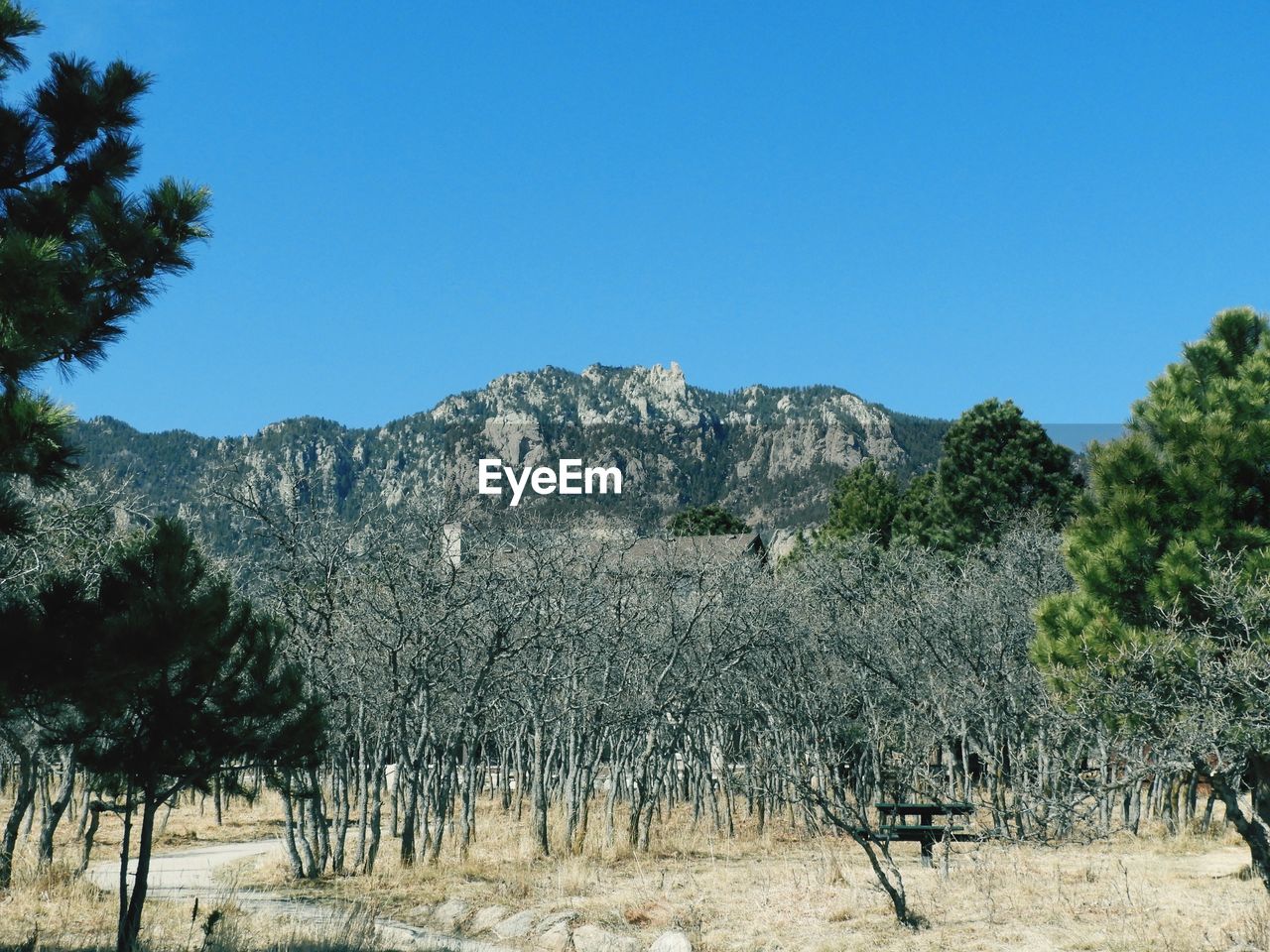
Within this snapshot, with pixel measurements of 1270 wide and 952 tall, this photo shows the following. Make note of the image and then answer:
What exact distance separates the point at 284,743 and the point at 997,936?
683 centimetres

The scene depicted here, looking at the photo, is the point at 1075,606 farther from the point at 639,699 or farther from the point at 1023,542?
the point at 1023,542

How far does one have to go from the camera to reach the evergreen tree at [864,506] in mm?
47716

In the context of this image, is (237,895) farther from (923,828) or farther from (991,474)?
(991,474)

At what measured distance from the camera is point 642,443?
525 feet

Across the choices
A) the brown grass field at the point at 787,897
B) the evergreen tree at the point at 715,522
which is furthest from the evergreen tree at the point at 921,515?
the brown grass field at the point at 787,897

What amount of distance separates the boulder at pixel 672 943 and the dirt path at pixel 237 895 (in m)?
1.56

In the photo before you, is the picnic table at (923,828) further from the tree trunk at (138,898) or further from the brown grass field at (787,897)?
the tree trunk at (138,898)

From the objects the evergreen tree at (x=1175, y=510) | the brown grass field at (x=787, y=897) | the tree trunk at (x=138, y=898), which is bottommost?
the brown grass field at (x=787, y=897)

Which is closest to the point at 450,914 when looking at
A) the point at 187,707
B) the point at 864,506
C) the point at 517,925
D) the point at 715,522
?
the point at 517,925

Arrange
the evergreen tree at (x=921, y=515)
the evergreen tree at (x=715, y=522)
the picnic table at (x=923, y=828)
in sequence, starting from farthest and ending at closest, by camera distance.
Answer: the evergreen tree at (x=715, y=522) → the evergreen tree at (x=921, y=515) → the picnic table at (x=923, y=828)

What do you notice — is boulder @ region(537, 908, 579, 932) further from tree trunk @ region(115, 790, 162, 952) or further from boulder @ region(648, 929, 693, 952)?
tree trunk @ region(115, 790, 162, 952)

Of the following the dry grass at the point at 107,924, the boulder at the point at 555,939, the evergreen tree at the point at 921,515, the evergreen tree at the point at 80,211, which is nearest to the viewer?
the evergreen tree at the point at 80,211

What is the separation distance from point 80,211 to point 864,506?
42.3m

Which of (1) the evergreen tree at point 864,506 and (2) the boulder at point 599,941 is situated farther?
(1) the evergreen tree at point 864,506
